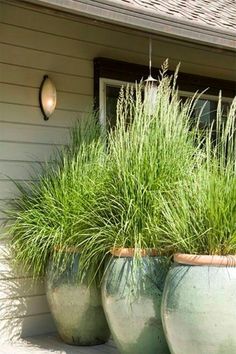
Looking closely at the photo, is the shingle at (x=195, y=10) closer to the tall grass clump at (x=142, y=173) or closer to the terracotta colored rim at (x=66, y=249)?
the tall grass clump at (x=142, y=173)

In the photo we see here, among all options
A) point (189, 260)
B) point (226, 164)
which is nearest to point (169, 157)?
point (226, 164)

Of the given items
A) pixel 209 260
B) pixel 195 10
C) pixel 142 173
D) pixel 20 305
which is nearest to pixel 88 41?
pixel 195 10

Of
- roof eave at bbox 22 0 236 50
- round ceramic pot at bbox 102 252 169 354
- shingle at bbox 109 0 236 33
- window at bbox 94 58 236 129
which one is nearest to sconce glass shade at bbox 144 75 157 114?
roof eave at bbox 22 0 236 50

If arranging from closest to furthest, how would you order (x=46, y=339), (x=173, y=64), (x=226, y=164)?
(x=226, y=164), (x=46, y=339), (x=173, y=64)

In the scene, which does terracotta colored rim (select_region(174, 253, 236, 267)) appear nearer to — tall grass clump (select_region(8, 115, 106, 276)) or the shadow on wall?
tall grass clump (select_region(8, 115, 106, 276))

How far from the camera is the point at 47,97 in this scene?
17.8 ft

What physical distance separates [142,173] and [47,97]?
156 centimetres

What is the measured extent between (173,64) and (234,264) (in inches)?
128

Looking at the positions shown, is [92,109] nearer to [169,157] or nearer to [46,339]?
[169,157]

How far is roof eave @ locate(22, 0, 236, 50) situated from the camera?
408 centimetres

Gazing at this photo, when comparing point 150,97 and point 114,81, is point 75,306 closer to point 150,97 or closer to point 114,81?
point 150,97

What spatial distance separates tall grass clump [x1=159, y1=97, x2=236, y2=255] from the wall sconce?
1.79 metres

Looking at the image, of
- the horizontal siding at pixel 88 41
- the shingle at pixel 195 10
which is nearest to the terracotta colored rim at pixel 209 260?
the shingle at pixel 195 10

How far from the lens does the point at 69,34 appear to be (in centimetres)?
563
